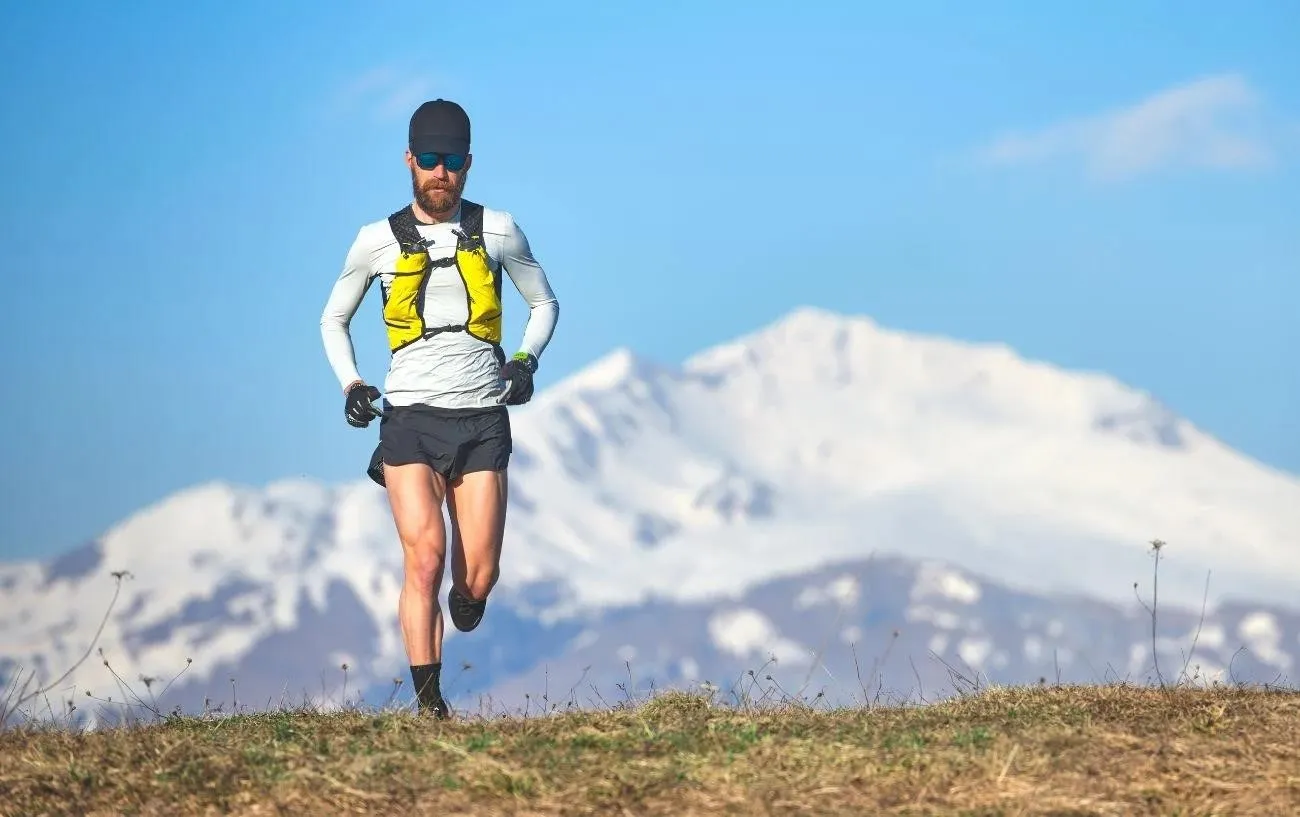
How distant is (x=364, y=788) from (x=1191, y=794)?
373 centimetres

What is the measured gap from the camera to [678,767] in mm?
8609

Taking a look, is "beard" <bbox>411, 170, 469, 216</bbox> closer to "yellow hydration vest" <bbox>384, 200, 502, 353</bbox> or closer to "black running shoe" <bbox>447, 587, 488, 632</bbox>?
"yellow hydration vest" <bbox>384, 200, 502, 353</bbox>

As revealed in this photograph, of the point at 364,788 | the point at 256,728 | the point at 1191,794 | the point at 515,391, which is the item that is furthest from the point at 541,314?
the point at 1191,794

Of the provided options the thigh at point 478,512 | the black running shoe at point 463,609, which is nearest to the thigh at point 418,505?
the thigh at point 478,512

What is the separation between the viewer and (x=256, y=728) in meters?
10.6

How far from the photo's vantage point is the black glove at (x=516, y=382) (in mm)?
11234

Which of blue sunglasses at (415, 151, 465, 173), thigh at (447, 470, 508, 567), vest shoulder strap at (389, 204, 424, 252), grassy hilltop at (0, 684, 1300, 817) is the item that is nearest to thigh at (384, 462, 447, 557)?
thigh at (447, 470, 508, 567)

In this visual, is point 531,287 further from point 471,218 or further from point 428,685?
point 428,685

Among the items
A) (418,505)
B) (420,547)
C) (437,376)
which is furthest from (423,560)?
(437,376)

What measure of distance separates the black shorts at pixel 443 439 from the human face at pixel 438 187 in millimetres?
1204

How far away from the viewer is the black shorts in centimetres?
1108

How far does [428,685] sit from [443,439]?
4.74ft

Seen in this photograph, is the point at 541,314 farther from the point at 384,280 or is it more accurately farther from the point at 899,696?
the point at 899,696

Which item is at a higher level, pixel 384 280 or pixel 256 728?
pixel 384 280
